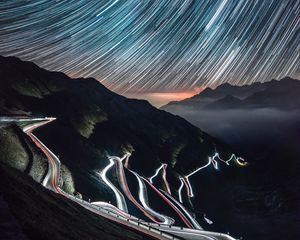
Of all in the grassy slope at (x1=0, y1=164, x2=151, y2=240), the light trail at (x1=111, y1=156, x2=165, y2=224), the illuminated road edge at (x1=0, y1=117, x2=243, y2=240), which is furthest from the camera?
the light trail at (x1=111, y1=156, x2=165, y2=224)

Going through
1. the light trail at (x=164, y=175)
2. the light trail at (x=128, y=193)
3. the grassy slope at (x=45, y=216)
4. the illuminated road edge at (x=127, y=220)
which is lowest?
the light trail at (x=164, y=175)

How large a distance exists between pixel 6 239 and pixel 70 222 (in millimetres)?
13077

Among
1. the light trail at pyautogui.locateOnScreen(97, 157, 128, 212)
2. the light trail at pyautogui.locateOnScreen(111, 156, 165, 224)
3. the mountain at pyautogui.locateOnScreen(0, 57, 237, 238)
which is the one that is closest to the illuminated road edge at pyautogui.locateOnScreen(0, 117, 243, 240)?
the light trail at pyautogui.locateOnScreen(97, 157, 128, 212)

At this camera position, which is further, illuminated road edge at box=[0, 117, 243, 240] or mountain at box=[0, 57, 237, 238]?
mountain at box=[0, 57, 237, 238]

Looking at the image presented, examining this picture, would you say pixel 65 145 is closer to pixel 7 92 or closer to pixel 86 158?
pixel 86 158

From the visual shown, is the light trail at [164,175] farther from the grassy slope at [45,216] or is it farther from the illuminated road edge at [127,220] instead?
the grassy slope at [45,216]

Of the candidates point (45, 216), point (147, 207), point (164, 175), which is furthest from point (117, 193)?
point (164, 175)

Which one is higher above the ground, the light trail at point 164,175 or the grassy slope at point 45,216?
the grassy slope at point 45,216

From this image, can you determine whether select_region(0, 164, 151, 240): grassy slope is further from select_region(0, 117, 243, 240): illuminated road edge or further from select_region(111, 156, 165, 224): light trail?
select_region(111, 156, 165, 224): light trail

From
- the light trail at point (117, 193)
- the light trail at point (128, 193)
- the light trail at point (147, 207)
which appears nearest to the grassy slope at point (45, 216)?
the light trail at point (147, 207)

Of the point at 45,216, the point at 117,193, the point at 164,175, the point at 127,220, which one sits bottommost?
the point at 164,175

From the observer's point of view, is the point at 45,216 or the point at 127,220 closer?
the point at 45,216

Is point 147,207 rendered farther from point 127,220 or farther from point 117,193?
point 127,220

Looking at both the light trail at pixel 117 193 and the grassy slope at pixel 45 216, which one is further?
the light trail at pixel 117 193
